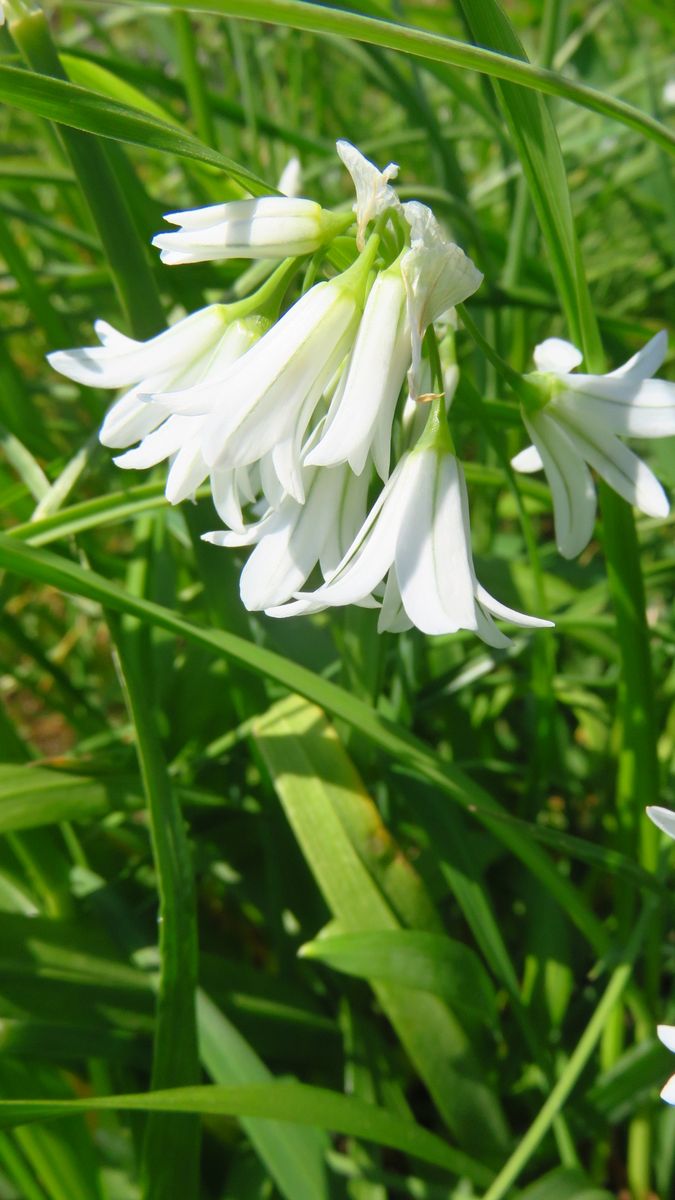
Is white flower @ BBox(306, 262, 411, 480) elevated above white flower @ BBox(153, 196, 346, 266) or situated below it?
below

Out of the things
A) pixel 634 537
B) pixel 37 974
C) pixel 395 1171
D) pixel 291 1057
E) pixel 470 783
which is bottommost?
pixel 395 1171

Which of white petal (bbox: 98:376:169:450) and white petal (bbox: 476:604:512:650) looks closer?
white petal (bbox: 476:604:512:650)

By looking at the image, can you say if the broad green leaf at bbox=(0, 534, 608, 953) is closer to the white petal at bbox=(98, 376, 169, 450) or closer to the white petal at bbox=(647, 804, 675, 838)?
the white petal at bbox=(98, 376, 169, 450)

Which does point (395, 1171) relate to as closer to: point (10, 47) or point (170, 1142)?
point (170, 1142)

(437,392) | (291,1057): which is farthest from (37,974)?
(437,392)

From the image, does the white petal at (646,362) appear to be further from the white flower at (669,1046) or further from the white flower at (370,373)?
the white flower at (669,1046)

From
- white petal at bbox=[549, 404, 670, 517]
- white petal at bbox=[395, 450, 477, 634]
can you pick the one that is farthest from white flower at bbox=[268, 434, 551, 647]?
white petal at bbox=[549, 404, 670, 517]
